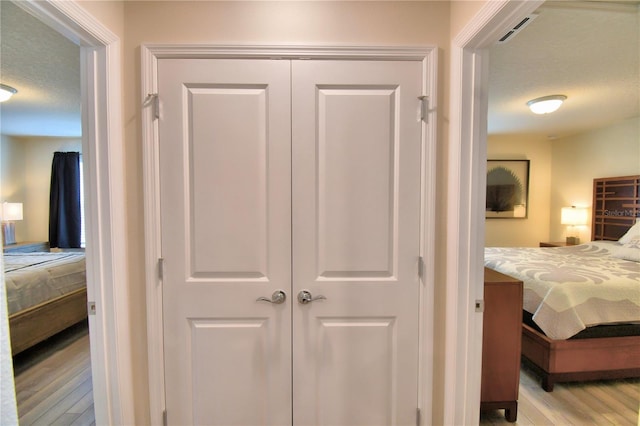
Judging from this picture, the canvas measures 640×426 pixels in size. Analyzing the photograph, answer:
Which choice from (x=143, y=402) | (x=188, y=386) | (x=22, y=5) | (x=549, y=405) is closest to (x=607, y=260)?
(x=549, y=405)

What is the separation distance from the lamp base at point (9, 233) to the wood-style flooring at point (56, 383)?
2.72 m

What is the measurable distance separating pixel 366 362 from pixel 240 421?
2.26ft

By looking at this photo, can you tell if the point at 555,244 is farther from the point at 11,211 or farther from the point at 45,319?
the point at 11,211

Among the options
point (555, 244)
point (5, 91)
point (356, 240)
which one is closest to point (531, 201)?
point (555, 244)

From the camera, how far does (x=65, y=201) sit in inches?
187

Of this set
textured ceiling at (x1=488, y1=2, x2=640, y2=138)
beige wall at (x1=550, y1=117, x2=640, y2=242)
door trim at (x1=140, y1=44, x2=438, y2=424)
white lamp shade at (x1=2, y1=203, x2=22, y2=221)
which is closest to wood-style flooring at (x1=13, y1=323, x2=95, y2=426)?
door trim at (x1=140, y1=44, x2=438, y2=424)

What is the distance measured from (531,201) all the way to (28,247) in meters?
8.25

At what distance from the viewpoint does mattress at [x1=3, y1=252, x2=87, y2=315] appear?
8.09ft

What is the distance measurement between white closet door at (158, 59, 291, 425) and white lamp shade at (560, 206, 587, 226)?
486 centimetres

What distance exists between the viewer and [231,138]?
4.37 feet

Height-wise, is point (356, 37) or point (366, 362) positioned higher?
point (356, 37)

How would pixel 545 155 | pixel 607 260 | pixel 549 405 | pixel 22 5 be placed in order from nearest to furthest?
pixel 22 5
pixel 549 405
pixel 607 260
pixel 545 155

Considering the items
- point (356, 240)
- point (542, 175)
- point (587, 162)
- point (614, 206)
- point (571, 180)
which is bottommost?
point (356, 240)

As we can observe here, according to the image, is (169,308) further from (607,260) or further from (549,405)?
(607,260)
